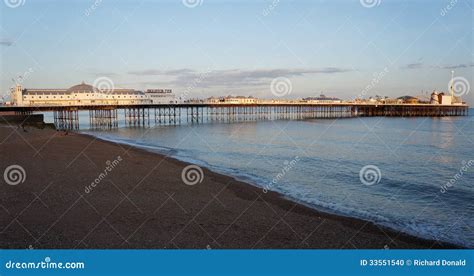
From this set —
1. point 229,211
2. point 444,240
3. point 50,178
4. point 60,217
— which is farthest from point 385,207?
point 50,178

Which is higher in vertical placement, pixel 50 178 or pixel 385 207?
pixel 50 178

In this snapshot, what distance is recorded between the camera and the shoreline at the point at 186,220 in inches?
244

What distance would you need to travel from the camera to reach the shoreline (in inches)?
244

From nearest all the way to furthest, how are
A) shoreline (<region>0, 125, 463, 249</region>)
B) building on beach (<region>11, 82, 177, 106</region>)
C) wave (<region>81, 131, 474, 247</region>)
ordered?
shoreline (<region>0, 125, 463, 249</region>) < wave (<region>81, 131, 474, 247</region>) < building on beach (<region>11, 82, 177, 106</region>)

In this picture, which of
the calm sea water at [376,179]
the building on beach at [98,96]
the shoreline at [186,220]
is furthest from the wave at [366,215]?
the building on beach at [98,96]

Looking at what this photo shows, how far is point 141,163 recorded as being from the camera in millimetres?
15102

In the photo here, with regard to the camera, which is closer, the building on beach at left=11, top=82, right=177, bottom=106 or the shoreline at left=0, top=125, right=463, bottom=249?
the shoreline at left=0, top=125, right=463, bottom=249

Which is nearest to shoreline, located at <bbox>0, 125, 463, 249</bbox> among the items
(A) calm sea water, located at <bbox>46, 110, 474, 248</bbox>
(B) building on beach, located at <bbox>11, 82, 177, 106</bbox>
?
(A) calm sea water, located at <bbox>46, 110, 474, 248</bbox>

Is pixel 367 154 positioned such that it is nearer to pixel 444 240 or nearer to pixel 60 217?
pixel 444 240

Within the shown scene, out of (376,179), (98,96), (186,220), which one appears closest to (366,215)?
(186,220)

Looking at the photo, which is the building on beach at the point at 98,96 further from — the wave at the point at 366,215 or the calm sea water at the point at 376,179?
the wave at the point at 366,215

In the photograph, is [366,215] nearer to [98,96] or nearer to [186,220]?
[186,220]

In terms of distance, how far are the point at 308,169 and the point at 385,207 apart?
19.2ft

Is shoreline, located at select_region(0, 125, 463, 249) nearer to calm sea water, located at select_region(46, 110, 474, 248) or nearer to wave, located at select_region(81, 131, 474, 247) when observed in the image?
wave, located at select_region(81, 131, 474, 247)
